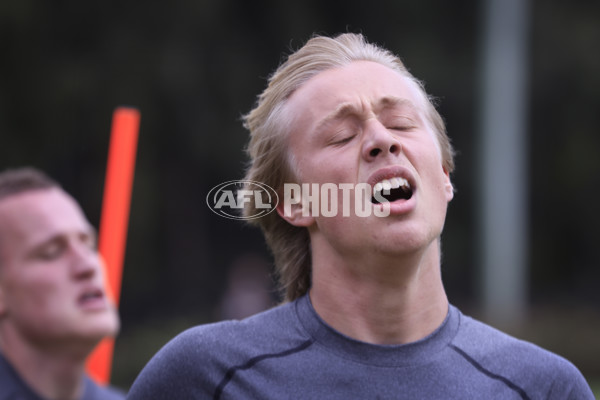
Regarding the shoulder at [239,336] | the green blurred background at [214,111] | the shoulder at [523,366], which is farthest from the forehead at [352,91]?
the green blurred background at [214,111]

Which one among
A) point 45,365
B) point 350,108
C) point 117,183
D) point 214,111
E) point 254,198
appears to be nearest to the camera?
point 350,108

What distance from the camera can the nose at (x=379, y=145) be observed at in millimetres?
2357

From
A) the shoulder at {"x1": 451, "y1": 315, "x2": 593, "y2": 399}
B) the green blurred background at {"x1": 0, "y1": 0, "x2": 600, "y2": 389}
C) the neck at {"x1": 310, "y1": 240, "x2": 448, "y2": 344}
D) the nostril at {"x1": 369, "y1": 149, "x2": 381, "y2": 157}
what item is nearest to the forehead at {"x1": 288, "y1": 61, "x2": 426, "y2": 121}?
the nostril at {"x1": 369, "y1": 149, "x2": 381, "y2": 157}

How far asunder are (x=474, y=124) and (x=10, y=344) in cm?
1586

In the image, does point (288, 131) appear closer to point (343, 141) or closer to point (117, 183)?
point (343, 141)

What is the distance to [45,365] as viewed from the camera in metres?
3.54

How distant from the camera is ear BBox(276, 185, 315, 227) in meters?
2.50

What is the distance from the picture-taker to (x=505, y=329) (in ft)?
38.8

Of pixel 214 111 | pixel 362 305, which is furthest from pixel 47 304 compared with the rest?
pixel 214 111

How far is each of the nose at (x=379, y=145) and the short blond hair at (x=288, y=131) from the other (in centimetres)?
25

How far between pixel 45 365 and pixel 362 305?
5.39 feet

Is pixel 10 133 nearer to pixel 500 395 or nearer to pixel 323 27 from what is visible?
pixel 323 27

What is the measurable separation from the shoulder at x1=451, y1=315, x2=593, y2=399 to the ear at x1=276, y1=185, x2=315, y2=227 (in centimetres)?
50

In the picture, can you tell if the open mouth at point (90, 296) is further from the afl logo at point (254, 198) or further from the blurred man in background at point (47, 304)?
the afl logo at point (254, 198)
